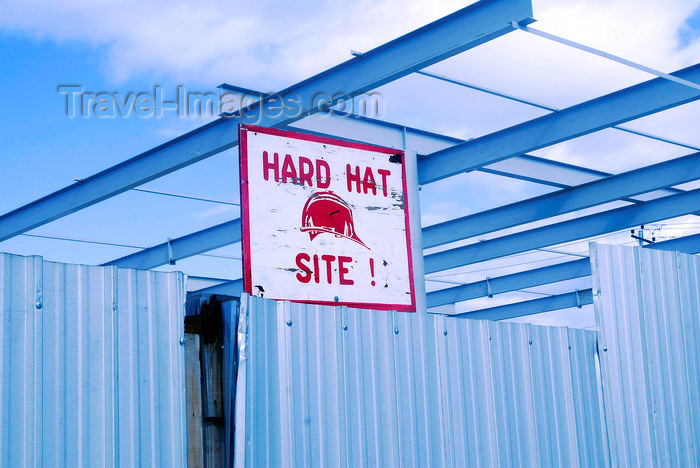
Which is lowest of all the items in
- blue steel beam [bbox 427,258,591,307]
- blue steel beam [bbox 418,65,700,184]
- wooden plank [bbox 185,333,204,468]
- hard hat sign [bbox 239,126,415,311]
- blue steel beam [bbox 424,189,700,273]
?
wooden plank [bbox 185,333,204,468]

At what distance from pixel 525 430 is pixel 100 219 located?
1064 cm

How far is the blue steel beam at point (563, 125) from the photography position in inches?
441

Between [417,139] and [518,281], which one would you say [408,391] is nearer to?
[417,139]

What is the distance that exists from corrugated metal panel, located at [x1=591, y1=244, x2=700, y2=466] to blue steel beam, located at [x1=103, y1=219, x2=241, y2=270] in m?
9.12

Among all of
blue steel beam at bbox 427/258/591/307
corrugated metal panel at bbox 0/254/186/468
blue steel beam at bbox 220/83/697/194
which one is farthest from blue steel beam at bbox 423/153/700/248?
corrugated metal panel at bbox 0/254/186/468

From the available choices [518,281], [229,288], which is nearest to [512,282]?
[518,281]

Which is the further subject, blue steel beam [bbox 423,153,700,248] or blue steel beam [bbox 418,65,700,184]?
blue steel beam [bbox 423,153,700,248]

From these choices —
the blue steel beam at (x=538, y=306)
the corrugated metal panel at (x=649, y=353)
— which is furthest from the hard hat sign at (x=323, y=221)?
the blue steel beam at (x=538, y=306)

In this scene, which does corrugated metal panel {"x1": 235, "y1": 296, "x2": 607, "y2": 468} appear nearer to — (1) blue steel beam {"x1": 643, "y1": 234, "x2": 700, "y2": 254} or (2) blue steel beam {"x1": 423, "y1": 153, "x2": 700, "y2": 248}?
(2) blue steel beam {"x1": 423, "y1": 153, "x2": 700, "y2": 248}

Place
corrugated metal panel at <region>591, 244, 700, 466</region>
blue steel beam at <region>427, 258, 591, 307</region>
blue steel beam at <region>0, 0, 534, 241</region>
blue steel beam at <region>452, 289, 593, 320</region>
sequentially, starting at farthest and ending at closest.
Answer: blue steel beam at <region>452, 289, 593, 320</region> < blue steel beam at <region>427, 258, 591, 307</region> < blue steel beam at <region>0, 0, 534, 241</region> < corrugated metal panel at <region>591, 244, 700, 466</region>

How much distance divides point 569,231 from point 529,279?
175 inches

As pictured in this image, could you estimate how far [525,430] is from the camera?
25.3 feet

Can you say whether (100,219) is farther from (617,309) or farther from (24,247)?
(617,309)

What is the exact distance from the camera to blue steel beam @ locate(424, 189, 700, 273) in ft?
51.5
